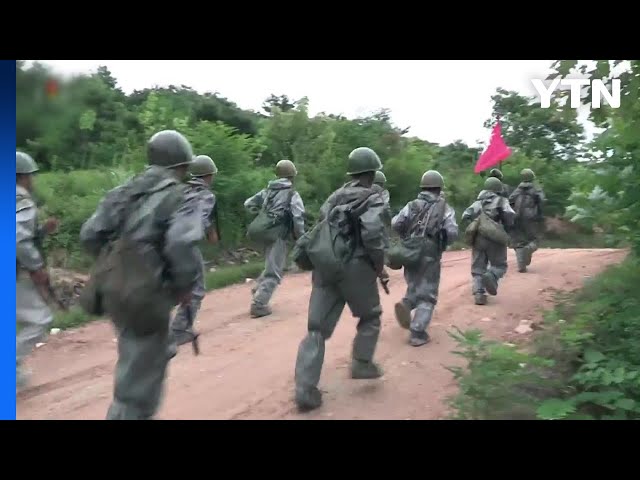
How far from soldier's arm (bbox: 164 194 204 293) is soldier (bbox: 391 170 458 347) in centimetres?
420

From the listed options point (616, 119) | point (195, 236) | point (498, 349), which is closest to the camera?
point (195, 236)

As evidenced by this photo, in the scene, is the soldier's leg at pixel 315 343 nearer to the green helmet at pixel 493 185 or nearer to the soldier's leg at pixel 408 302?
the soldier's leg at pixel 408 302

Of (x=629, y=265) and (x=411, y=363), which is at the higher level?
(x=629, y=265)

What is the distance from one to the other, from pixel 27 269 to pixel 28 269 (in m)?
0.01

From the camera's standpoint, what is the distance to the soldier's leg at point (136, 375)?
14.2 feet

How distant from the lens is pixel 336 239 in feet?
19.9

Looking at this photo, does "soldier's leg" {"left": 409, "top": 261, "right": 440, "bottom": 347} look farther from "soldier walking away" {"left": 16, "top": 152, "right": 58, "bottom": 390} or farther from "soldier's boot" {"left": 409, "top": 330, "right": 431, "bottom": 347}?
"soldier walking away" {"left": 16, "top": 152, "right": 58, "bottom": 390}

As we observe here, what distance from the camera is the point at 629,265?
7.96 m

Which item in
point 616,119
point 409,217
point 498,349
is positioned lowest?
point 498,349

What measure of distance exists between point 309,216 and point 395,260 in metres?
8.77

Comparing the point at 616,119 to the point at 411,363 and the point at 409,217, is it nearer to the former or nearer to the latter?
the point at 409,217

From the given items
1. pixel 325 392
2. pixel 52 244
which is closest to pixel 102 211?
pixel 325 392

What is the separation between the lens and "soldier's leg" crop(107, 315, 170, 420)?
4328 millimetres

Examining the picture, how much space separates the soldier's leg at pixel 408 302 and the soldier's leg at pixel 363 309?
179 centimetres
